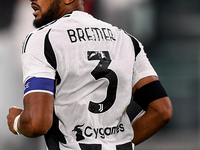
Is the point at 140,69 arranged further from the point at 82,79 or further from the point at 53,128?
the point at 53,128

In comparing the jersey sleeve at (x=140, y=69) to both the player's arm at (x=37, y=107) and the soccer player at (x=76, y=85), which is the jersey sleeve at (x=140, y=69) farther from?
the player's arm at (x=37, y=107)

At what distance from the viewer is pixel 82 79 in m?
2.01

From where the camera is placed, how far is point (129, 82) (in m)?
2.16

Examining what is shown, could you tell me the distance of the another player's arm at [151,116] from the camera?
7.39ft

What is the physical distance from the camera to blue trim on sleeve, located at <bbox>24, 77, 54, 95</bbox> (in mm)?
1908

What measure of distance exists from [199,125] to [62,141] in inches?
206

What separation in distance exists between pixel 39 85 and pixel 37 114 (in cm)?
13

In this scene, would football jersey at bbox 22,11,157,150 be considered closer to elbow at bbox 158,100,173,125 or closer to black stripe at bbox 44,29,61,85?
black stripe at bbox 44,29,61,85

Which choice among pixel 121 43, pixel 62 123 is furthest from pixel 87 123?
pixel 121 43

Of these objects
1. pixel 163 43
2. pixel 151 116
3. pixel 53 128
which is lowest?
pixel 163 43

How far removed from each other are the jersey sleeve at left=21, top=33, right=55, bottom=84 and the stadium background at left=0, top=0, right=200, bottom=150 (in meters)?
4.47

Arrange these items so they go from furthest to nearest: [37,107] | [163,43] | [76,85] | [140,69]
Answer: [163,43], [140,69], [76,85], [37,107]

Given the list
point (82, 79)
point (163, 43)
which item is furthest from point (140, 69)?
point (163, 43)

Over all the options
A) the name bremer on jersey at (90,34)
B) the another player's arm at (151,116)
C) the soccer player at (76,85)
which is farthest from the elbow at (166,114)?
the name bremer on jersey at (90,34)
